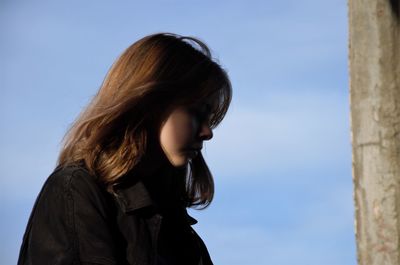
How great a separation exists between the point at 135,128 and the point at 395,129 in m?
1.34

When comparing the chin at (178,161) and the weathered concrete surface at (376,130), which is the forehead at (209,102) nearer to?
the chin at (178,161)

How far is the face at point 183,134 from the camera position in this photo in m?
3.36

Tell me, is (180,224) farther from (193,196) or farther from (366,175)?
(366,175)

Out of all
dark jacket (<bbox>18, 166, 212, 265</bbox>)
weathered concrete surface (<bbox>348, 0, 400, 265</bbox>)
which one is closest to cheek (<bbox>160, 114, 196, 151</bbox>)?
dark jacket (<bbox>18, 166, 212, 265</bbox>)

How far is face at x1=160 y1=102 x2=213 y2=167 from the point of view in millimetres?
3361

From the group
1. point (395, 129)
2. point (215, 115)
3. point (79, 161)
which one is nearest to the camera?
point (395, 129)

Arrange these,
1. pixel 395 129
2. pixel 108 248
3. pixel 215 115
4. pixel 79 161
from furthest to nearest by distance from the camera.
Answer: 1. pixel 215 115
2. pixel 79 161
3. pixel 108 248
4. pixel 395 129

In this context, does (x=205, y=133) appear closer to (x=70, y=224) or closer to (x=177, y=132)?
(x=177, y=132)

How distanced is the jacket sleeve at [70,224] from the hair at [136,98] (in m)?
0.10

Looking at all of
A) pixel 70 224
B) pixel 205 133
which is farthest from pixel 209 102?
pixel 70 224

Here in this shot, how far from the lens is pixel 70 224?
10.7 feet

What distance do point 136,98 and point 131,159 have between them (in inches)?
9.5

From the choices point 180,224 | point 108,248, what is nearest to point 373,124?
point 108,248

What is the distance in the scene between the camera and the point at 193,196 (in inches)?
152
